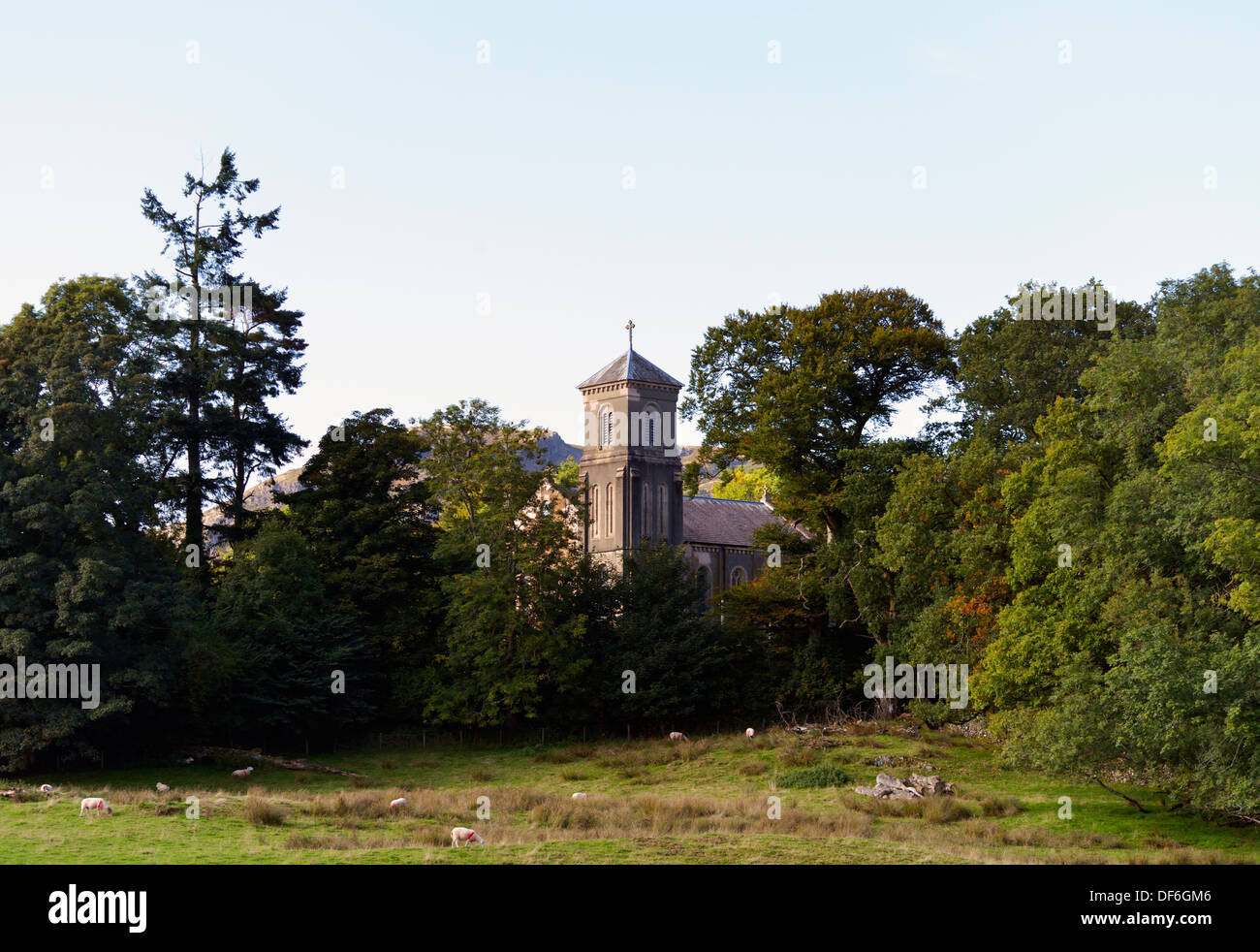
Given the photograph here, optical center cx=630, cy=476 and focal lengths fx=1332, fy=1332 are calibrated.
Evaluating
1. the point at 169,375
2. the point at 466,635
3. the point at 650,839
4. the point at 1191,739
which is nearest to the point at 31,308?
the point at 169,375

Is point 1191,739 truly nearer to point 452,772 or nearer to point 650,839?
point 650,839

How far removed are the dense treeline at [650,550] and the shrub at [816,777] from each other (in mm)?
4734

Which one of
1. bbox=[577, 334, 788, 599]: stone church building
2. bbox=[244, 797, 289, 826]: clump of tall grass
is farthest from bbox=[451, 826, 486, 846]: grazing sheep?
bbox=[577, 334, 788, 599]: stone church building

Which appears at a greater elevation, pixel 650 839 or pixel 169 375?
pixel 169 375

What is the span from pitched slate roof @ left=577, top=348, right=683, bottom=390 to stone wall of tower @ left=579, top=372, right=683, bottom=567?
28 centimetres

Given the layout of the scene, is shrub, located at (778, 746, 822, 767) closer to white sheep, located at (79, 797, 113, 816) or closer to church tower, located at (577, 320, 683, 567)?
white sheep, located at (79, 797, 113, 816)

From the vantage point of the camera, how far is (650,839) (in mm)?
25984

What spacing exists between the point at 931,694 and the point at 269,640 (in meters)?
24.1

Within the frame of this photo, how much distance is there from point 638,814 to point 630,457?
132 feet

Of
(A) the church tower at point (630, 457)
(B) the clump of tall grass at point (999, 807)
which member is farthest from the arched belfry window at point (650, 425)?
(B) the clump of tall grass at point (999, 807)

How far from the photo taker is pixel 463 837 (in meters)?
25.4

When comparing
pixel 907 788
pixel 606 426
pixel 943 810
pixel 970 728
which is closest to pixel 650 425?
pixel 606 426

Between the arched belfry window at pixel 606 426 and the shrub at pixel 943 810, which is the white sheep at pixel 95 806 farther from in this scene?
the arched belfry window at pixel 606 426

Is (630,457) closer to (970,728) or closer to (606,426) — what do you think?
(606,426)
